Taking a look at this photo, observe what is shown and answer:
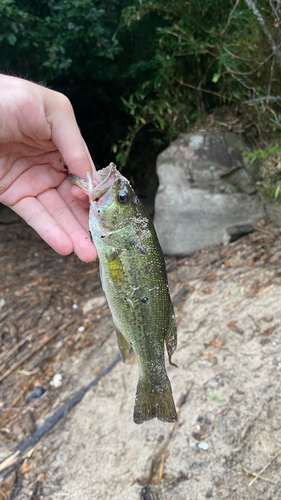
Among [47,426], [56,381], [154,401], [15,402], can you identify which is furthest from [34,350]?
[154,401]

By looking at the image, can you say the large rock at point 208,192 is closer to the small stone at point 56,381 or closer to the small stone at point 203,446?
the small stone at point 56,381

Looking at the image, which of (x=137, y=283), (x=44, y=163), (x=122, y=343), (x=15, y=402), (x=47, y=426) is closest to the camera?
(x=137, y=283)

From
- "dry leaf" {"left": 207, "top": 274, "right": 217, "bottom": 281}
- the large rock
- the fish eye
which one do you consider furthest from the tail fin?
the large rock

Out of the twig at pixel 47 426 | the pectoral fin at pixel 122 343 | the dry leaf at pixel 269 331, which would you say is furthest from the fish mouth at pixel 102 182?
the twig at pixel 47 426

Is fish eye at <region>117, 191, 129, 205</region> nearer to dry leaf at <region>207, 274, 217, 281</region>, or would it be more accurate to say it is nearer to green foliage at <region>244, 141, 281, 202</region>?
dry leaf at <region>207, 274, 217, 281</region>

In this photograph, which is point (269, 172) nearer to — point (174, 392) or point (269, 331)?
point (269, 331)

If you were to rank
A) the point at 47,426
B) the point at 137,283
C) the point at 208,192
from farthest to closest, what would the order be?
the point at 208,192 → the point at 47,426 → the point at 137,283
